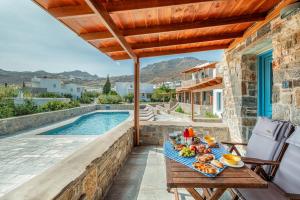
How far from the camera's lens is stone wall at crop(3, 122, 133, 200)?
4.70 feet

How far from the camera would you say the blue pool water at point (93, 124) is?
36.8ft

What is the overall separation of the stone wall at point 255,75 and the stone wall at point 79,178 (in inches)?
106

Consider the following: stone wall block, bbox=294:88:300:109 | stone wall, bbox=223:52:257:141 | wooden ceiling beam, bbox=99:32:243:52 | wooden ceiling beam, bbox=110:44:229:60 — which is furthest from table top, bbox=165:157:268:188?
wooden ceiling beam, bbox=110:44:229:60

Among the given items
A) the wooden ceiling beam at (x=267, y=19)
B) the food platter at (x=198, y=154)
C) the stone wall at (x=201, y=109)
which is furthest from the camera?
the stone wall at (x=201, y=109)

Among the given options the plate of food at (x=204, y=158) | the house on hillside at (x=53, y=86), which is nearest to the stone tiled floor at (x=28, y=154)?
the plate of food at (x=204, y=158)

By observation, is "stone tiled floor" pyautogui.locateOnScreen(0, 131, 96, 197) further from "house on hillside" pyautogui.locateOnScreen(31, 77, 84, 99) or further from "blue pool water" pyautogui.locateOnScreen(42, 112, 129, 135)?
"house on hillside" pyautogui.locateOnScreen(31, 77, 84, 99)

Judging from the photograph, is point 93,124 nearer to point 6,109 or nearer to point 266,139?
point 6,109

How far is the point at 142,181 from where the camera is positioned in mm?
3309

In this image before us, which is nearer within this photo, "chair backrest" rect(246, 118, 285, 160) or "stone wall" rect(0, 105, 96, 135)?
"chair backrest" rect(246, 118, 285, 160)

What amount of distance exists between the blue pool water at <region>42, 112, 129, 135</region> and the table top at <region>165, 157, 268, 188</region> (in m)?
9.40

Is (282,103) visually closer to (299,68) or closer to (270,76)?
(299,68)

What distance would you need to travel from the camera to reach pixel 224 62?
18.0 ft

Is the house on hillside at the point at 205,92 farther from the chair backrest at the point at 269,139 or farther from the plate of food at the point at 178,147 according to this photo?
the plate of food at the point at 178,147

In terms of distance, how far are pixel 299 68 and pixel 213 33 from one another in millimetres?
1996
